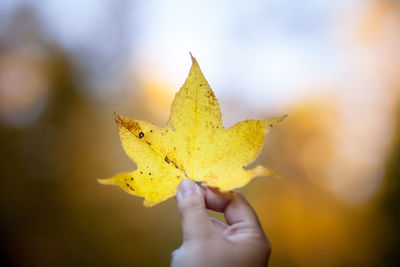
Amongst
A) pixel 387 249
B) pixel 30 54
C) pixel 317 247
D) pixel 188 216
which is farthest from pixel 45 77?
pixel 387 249

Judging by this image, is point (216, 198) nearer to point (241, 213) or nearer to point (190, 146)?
point (241, 213)

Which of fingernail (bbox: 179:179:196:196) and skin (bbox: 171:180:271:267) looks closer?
skin (bbox: 171:180:271:267)

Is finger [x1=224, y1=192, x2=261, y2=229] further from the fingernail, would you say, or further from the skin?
the fingernail

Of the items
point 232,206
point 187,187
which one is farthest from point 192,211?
point 232,206

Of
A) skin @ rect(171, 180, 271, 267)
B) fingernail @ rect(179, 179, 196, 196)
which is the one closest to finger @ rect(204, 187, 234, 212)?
skin @ rect(171, 180, 271, 267)

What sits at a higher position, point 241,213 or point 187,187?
point 187,187

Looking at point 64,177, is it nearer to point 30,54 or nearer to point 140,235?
point 140,235
